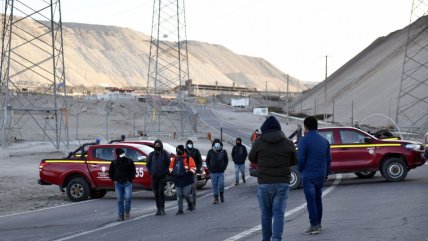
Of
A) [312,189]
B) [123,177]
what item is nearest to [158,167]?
[123,177]

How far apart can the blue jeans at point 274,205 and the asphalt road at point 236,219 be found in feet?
5.60

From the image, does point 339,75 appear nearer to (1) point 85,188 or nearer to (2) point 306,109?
(2) point 306,109

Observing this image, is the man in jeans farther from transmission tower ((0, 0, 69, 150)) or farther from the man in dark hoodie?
transmission tower ((0, 0, 69, 150))

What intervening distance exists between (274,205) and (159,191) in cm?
673

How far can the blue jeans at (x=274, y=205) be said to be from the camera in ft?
30.3

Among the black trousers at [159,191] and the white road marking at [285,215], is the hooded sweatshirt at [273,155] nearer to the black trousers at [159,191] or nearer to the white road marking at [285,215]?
the white road marking at [285,215]

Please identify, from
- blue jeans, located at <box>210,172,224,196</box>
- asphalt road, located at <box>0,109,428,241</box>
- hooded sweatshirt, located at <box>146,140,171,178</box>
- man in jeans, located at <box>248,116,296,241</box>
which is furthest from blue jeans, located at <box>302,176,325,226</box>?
blue jeans, located at <box>210,172,224,196</box>

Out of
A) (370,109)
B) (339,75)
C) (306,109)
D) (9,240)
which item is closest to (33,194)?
(9,240)

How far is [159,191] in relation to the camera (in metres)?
15.7

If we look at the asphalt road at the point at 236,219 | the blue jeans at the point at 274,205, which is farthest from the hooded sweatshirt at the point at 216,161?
the blue jeans at the point at 274,205

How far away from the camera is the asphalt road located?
1164cm

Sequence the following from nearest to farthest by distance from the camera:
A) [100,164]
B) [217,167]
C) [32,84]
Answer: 1. [217,167]
2. [100,164]
3. [32,84]

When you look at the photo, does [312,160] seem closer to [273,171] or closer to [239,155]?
[273,171]

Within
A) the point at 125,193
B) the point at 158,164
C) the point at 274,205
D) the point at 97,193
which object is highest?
the point at 158,164
